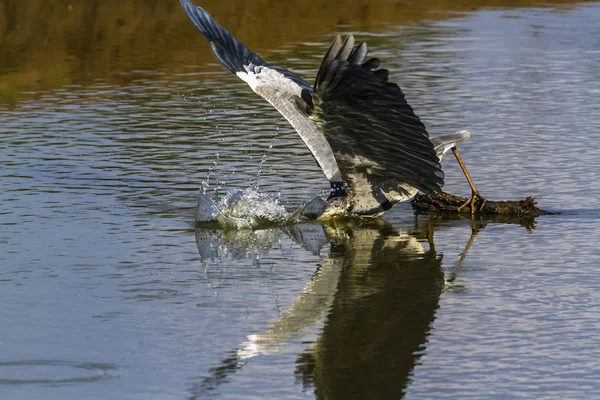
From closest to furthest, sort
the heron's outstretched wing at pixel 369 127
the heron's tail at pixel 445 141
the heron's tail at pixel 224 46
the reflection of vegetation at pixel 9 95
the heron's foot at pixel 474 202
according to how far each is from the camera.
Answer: the heron's outstretched wing at pixel 369 127
the heron's foot at pixel 474 202
the heron's tail at pixel 445 141
the heron's tail at pixel 224 46
the reflection of vegetation at pixel 9 95

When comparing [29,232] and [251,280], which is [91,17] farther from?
[251,280]

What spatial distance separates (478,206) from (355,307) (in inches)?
102

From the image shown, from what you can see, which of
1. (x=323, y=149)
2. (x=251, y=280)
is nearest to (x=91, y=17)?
(x=323, y=149)

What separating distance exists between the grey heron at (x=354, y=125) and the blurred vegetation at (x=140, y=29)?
6.26 meters

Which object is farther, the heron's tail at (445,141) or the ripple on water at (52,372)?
the heron's tail at (445,141)

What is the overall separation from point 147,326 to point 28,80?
10.1 metres

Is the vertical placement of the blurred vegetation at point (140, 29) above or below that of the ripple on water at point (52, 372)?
below

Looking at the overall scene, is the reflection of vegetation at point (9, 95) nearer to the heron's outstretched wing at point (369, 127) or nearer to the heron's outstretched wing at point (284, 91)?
the heron's outstretched wing at point (284, 91)

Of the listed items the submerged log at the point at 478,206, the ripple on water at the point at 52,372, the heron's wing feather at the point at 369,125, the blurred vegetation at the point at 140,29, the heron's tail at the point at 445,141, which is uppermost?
the heron's wing feather at the point at 369,125

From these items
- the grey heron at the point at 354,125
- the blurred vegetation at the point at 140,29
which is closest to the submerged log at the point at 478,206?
the grey heron at the point at 354,125

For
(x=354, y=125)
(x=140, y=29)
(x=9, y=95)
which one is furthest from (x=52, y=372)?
(x=140, y=29)

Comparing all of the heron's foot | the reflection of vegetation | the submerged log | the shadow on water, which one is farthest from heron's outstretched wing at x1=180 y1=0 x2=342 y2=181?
the reflection of vegetation

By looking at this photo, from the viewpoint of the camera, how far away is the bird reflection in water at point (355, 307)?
5766 mm

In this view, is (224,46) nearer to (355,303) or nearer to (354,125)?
(354,125)
